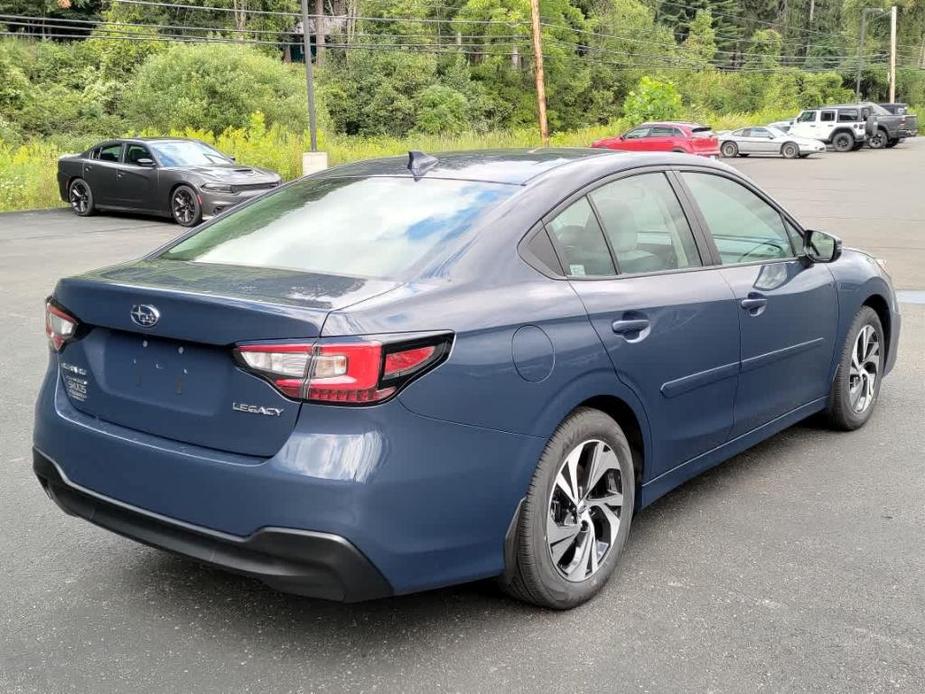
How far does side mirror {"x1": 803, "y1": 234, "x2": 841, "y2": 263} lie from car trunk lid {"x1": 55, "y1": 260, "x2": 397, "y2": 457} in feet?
8.58

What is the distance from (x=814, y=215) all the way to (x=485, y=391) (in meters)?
16.4

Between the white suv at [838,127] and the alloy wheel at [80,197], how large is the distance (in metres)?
34.8

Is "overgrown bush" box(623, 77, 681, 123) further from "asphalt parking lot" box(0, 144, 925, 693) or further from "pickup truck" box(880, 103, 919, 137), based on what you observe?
"asphalt parking lot" box(0, 144, 925, 693)

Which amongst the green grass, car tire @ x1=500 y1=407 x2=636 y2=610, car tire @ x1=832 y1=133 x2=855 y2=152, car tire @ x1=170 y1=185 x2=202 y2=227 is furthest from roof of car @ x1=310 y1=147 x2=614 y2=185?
A: car tire @ x1=832 y1=133 x2=855 y2=152

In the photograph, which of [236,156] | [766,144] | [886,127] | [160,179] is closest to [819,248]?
[160,179]

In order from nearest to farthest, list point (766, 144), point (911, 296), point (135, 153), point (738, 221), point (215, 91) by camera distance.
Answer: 1. point (738, 221)
2. point (911, 296)
3. point (135, 153)
4. point (215, 91)
5. point (766, 144)

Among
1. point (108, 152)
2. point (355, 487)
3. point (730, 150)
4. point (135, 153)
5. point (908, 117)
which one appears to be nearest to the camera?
point (355, 487)

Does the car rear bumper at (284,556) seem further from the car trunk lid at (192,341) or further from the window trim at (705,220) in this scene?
the window trim at (705,220)

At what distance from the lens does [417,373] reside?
2.83 metres

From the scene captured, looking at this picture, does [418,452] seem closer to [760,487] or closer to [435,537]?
[435,537]

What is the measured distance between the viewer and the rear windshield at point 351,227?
3342 mm

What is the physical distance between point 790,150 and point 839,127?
7275mm

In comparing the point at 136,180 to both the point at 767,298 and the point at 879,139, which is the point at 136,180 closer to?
the point at 767,298

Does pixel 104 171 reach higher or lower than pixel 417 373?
higher
